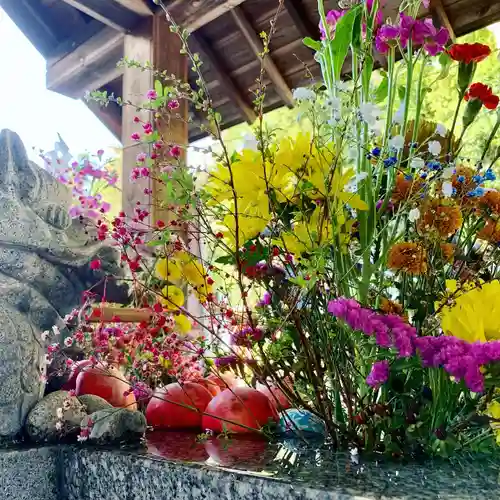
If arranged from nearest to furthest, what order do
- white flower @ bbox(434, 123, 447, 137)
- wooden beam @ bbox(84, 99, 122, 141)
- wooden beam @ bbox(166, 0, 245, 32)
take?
white flower @ bbox(434, 123, 447, 137) < wooden beam @ bbox(166, 0, 245, 32) < wooden beam @ bbox(84, 99, 122, 141)

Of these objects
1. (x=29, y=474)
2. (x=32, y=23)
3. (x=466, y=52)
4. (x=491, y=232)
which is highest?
(x=32, y=23)

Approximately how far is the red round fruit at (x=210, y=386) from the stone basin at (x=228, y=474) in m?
0.18

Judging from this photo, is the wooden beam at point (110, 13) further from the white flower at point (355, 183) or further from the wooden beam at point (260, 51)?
the white flower at point (355, 183)

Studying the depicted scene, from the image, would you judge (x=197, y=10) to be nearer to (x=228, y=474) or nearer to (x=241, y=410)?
(x=241, y=410)

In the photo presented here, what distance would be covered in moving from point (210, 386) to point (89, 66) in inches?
90.9

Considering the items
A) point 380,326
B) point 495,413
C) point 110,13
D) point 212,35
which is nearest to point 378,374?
point 380,326

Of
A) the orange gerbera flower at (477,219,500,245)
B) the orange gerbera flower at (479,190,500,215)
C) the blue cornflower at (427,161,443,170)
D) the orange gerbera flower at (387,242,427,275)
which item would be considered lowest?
the orange gerbera flower at (387,242,427,275)

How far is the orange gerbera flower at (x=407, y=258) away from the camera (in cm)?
77

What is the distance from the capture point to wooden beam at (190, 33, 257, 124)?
293cm

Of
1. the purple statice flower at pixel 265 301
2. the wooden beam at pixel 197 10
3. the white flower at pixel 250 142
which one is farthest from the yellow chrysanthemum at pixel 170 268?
the wooden beam at pixel 197 10

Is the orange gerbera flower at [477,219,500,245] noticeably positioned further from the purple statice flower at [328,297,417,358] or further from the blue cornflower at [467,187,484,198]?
the purple statice flower at [328,297,417,358]

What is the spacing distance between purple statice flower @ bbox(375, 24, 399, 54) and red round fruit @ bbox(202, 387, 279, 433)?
63cm

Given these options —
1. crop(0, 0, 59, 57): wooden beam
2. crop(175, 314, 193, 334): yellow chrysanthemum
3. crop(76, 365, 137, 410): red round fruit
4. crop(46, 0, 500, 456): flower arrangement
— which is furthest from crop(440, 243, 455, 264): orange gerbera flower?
crop(0, 0, 59, 57): wooden beam

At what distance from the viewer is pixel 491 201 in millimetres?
816
